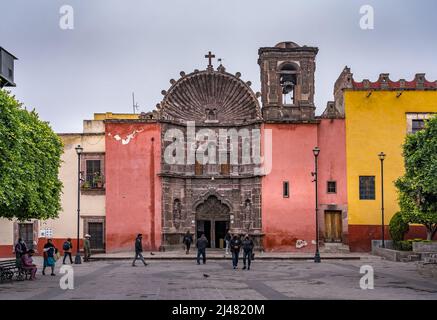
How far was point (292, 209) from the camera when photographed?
38.5 metres

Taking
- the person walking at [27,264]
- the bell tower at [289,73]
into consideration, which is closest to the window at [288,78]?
the bell tower at [289,73]

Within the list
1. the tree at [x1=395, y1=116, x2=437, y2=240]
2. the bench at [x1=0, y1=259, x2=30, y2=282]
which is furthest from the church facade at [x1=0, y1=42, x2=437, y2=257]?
the bench at [x1=0, y1=259, x2=30, y2=282]

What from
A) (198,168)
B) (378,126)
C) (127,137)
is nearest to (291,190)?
(198,168)

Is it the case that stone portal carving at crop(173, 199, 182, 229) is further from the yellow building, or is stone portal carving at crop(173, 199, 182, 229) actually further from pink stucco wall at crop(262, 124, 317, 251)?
the yellow building

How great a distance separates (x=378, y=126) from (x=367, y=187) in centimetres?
368

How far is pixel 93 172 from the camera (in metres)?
39.5

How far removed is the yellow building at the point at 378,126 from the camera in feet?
127

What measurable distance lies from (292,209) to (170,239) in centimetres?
744

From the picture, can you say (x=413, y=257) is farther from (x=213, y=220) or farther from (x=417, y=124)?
(x=213, y=220)

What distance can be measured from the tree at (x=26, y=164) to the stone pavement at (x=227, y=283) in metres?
2.77

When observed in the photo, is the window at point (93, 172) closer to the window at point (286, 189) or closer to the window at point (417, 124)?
the window at point (286, 189)

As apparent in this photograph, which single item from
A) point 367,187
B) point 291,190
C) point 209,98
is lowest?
point 291,190
